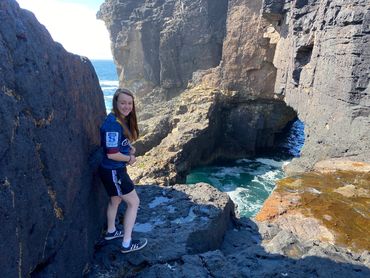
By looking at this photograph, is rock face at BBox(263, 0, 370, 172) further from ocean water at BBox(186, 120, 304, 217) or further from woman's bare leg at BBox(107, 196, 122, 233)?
woman's bare leg at BBox(107, 196, 122, 233)

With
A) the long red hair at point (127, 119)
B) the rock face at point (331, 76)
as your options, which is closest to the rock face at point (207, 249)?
the long red hair at point (127, 119)

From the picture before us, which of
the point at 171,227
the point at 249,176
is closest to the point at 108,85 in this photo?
the point at 249,176

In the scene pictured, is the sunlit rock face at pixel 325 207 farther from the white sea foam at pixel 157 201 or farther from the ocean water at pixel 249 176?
the ocean water at pixel 249 176

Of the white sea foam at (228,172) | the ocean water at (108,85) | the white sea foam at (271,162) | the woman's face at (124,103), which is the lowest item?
the ocean water at (108,85)

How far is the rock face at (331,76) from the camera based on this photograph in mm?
11734

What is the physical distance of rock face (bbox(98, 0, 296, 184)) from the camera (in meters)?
23.3

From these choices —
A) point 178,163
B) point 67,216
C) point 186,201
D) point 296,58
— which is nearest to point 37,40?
point 67,216

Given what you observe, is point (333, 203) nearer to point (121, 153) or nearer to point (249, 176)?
point (121, 153)

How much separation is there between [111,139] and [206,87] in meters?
24.0

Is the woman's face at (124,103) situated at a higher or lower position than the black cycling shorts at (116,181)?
higher

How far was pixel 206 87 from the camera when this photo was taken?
27719 mm

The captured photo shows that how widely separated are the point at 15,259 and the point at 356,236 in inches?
244

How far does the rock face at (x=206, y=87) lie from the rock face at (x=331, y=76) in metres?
6.97

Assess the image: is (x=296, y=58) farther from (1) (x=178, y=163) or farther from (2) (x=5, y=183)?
(2) (x=5, y=183)
